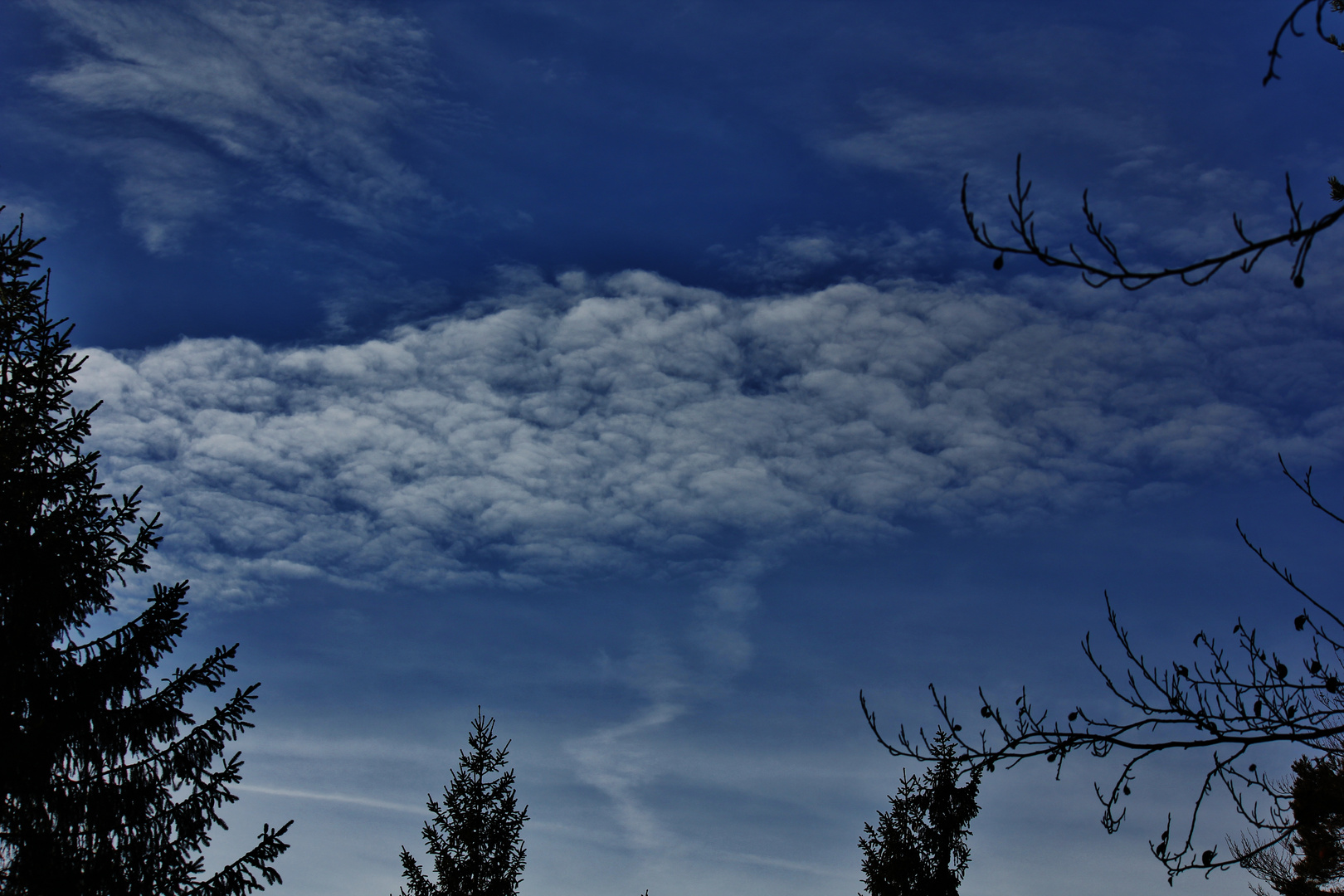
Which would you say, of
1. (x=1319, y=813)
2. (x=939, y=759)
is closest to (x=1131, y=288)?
(x=939, y=759)

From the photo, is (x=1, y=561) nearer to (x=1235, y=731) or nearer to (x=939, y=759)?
(x=939, y=759)

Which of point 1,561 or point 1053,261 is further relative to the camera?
point 1,561

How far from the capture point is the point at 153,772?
30.8 ft

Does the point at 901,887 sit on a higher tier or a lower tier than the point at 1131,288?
lower

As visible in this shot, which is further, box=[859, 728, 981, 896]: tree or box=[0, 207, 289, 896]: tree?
box=[859, 728, 981, 896]: tree

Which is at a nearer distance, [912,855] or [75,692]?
[75,692]

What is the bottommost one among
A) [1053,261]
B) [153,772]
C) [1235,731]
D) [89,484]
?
[153,772]

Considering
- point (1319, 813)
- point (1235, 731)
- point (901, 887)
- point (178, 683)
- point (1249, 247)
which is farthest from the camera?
point (901, 887)

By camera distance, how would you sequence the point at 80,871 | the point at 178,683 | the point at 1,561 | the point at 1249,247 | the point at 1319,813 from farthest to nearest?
the point at 178,683
the point at 1,561
the point at 80,871
the point at 1319,813
the point at 1249,247

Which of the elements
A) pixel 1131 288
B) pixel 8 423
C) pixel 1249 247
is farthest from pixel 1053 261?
pixel 8 423

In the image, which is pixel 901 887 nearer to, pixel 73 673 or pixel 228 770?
pixel 228 770

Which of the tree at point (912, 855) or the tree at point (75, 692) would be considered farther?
the tree at point (912, 855)

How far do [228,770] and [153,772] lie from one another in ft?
2.54

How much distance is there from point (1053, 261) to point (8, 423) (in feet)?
36.7
